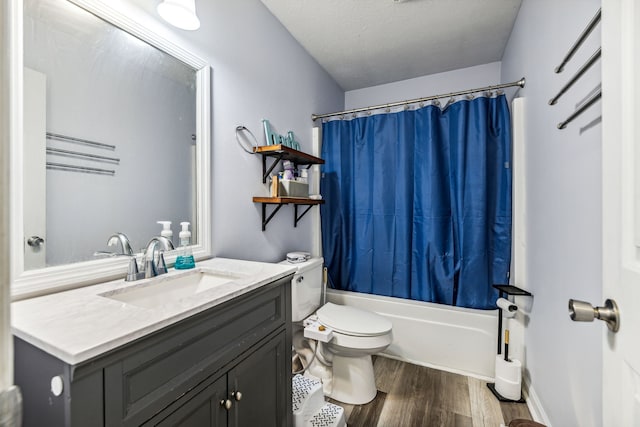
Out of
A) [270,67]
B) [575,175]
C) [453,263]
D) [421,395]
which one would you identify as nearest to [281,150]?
[270,67]

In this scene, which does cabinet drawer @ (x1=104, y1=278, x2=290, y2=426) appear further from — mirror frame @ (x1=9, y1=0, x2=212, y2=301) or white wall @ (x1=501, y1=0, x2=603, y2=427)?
white wall @ (x1=501, y1=0, x2=603, y2=427)

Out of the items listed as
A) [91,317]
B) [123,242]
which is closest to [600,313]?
[91,317]

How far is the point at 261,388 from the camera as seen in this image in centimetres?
97

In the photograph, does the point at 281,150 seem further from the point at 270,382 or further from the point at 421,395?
the point at 421,395

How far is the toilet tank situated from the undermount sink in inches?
21.8

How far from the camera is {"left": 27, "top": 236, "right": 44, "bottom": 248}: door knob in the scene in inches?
31.5

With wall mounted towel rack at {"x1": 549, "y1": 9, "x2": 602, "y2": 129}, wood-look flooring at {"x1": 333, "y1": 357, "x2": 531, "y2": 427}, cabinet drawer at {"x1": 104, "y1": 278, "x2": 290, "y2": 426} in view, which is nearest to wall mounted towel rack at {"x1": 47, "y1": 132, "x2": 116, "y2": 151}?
cabinet drawer at {"x1": 104, "y1": 278, "x2": 290, "y2": 426}

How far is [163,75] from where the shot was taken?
1168 millimetres

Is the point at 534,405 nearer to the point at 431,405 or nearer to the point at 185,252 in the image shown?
the point at 431,405

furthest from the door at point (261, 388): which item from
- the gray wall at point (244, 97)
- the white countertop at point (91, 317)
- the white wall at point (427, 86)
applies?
the white wall at point (427, 86)

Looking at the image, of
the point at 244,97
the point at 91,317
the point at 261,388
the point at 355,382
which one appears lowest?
the point at 355,382

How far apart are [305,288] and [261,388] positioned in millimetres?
810

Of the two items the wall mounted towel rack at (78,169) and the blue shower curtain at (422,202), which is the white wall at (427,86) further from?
the wall mounted towel rack at (78,169)

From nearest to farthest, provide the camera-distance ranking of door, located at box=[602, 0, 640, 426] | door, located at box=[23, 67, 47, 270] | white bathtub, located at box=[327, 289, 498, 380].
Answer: door, located at box=[602, 0, 640, 426] < door, located at box=[23, 67, 47, 270] < white bathtub, located at box=[327, 289, 498, 380]
